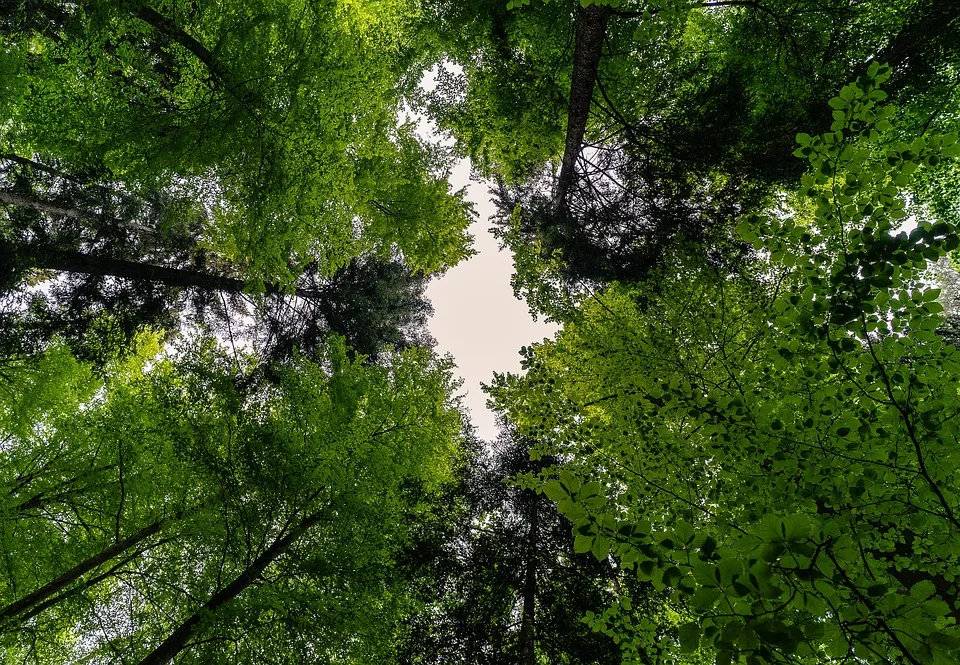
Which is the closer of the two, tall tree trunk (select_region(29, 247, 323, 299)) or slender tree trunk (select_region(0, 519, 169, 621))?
slender tree trunk (select_region(0, 519, 169, 621))

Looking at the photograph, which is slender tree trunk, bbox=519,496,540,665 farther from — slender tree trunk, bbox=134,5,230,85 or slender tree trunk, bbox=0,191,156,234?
slender tree trunk, bbox=0,191,156,234

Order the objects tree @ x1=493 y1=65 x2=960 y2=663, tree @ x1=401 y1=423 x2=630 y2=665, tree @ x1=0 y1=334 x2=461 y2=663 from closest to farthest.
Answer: tree @ x1=493 y1=65 x2=960 y2=663 → tree @ x1=0 y1=334 x2=461 y2=663 → tree @ x1=401 y1=423 x2=630 y2=665

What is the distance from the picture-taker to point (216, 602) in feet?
17.0

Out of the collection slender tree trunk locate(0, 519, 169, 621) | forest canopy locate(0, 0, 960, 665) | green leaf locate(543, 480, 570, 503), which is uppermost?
forest canopy locate(0, 0, 960, 665)

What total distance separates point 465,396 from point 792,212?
7.25 m

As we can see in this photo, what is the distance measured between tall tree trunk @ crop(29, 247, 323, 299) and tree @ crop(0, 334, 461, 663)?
8.91 ft

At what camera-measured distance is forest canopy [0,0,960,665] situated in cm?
275

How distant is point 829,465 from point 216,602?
6.28 m

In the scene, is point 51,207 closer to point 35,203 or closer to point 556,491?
point 35,203

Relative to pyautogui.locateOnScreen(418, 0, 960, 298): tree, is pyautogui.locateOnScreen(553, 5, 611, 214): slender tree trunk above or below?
below

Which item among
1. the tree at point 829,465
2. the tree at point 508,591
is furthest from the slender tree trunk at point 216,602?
the tree at point 829,465

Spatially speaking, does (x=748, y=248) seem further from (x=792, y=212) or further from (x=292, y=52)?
(x=292, y=52)

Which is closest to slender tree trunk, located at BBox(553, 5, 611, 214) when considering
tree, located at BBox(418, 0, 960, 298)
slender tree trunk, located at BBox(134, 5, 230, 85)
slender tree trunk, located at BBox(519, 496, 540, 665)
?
tree, located at BBox(418, 0, 960, 298)

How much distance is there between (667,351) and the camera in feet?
16.9
